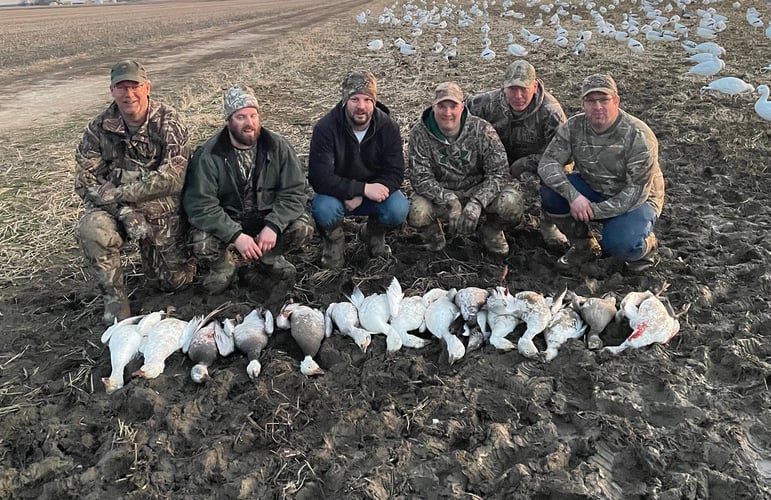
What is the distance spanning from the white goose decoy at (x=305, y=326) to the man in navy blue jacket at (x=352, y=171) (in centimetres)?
90

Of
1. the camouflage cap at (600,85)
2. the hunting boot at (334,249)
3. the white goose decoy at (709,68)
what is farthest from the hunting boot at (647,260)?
the white goose decoy at (709,68)

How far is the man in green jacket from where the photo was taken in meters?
4.11

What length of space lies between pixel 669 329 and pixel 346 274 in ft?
7.62

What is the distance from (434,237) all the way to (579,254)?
1135 mm

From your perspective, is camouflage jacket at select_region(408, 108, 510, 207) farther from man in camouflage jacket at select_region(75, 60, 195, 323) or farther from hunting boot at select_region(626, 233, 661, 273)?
man in camouflage jacket at select_region(75, 60, 195, 323)

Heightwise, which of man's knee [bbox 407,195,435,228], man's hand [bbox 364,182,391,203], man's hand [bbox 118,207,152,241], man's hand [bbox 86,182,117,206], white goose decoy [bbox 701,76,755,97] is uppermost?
man's hand [bbox 86,182,117,206]

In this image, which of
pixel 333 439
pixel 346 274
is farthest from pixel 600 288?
pixel 333 439

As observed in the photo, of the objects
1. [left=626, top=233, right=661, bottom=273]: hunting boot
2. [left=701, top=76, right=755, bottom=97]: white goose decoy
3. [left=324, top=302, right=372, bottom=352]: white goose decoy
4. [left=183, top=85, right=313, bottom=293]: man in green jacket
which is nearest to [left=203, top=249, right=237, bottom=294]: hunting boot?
[left=183, top=85, right=313, bottom=293]: man in green jacket

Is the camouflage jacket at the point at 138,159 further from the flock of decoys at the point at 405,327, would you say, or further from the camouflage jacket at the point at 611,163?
the camouflage jacket at the point at 611,163

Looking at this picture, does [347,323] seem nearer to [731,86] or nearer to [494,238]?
[494,238]

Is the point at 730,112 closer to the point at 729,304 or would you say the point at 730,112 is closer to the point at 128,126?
the point at 729,304

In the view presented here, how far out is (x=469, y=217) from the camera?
4.44 meters

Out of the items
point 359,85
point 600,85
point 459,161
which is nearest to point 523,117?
point 459,161

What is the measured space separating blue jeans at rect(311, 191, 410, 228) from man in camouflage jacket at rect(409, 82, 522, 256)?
0.37 feet
